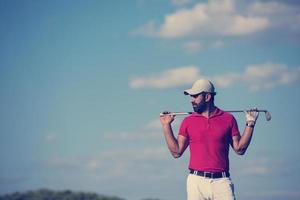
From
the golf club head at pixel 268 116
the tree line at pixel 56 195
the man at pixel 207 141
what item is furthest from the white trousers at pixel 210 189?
the tree line at pixel 56 195

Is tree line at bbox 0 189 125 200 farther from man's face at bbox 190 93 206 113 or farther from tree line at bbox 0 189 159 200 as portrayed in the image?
man's face at bbox 190 93 206 113

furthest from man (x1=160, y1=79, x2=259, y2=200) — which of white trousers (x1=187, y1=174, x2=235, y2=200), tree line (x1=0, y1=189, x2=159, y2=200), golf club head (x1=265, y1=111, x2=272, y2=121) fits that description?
tree line (x1=0, y1=189, x2=159, y2=200)

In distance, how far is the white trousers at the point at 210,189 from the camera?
10.3 metres

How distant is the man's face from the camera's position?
10.7m

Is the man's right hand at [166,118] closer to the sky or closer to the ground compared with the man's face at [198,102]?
closer to the ground

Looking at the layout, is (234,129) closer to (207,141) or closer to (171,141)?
(207,141)

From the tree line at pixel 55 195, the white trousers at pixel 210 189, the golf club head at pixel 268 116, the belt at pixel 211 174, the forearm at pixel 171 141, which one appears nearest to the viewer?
the white trousers at pixel 210 189

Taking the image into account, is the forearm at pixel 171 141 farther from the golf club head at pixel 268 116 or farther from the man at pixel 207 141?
the golf club head at pixel 268 116

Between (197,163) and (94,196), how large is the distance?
38378 millimetres

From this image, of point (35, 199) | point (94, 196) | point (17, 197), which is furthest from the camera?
point (94, 196)

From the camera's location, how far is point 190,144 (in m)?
10.7

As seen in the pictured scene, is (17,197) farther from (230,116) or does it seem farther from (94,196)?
(230,116)

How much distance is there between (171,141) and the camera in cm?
1059

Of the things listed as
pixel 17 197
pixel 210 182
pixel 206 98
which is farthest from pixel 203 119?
pixel 17 197
